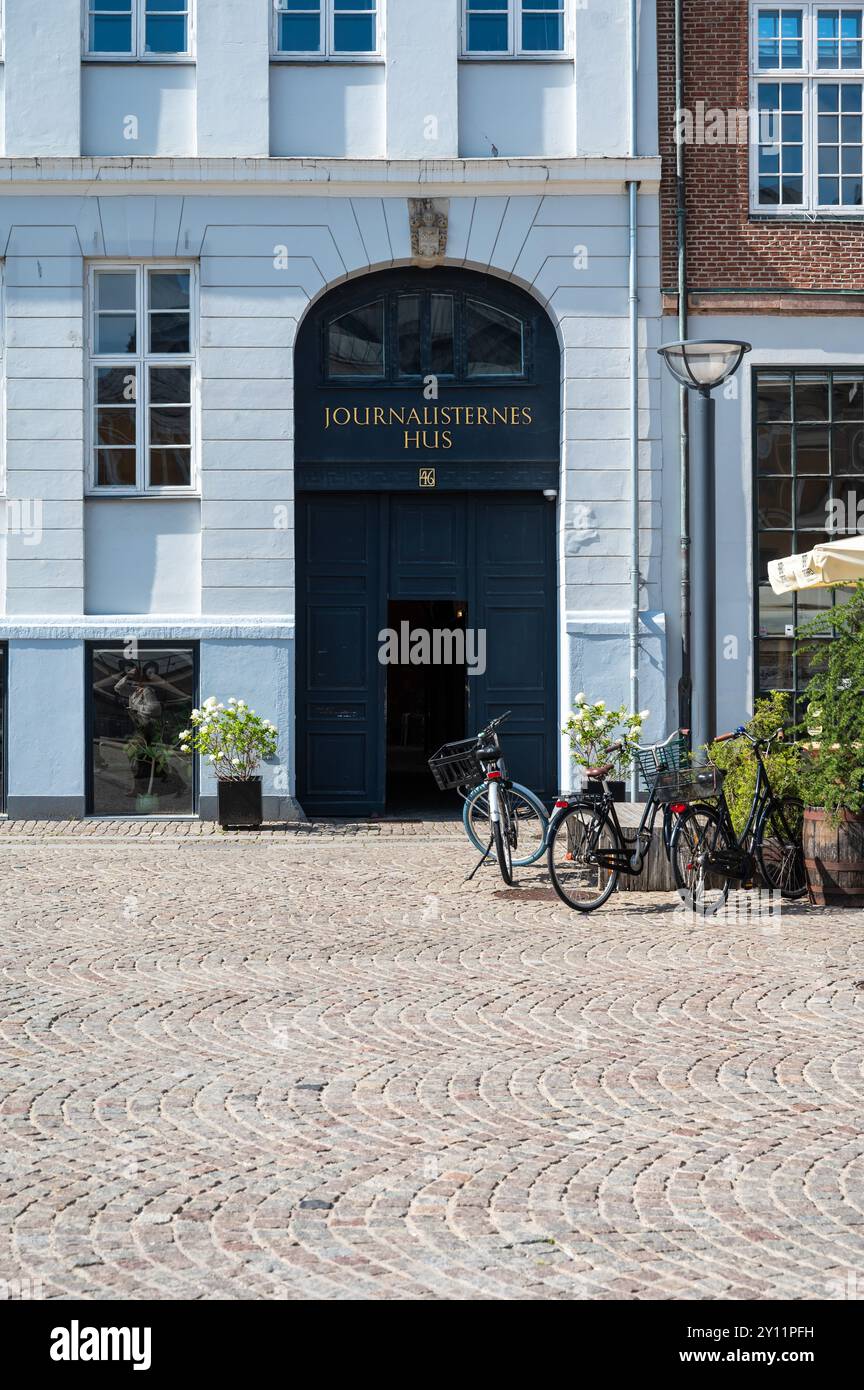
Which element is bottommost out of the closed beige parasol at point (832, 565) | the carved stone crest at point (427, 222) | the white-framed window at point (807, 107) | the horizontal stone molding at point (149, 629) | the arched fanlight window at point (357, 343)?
the horizontal stone molding at point (149, 629)

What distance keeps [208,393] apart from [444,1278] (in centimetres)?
1375

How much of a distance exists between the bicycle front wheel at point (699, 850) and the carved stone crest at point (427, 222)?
325 inches

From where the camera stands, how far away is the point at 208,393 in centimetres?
1700

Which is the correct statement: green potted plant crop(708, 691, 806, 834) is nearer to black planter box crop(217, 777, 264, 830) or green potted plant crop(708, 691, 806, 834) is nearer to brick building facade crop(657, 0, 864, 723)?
brick building facade crop(657, 0, 864, 723)

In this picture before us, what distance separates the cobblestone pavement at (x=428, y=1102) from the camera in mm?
4488

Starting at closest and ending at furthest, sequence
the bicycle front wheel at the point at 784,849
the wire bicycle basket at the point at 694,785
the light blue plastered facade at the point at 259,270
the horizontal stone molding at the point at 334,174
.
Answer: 1. the wire bicycle basket at the point at 694,785
2. the bicycle front wheel at the point at 784,849
3. the horizontal stone molding at the point at 334,174
4. the light blue plastered facade at the point at 259,270

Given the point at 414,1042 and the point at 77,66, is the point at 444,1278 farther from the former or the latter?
the point at 77,66


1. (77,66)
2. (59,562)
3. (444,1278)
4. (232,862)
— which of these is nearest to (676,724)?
(232,862)

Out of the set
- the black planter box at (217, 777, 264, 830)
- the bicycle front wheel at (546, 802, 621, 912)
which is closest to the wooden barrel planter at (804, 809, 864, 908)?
the bicycle front wheel at (546, 802, 621, 912)

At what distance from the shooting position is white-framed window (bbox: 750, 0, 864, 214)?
17.3 metres

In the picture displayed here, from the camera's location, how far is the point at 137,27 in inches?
674

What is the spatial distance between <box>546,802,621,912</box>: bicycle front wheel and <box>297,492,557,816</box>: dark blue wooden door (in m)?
6.18

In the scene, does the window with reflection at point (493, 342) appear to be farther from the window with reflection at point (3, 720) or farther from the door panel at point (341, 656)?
the window with reflection at point (3, 720)

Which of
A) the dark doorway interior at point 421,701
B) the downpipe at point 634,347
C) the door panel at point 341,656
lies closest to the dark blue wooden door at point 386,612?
the door panel at point 341,656
